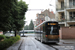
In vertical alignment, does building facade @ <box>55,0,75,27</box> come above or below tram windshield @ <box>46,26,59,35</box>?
above

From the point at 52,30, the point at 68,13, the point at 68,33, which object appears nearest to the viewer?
the point at 52,30

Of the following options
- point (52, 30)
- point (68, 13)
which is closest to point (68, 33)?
point (68, 13)

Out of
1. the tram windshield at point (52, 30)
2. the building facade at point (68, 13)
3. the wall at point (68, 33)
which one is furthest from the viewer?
the building facade at point (68, 13)

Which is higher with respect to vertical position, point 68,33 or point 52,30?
point 52,30

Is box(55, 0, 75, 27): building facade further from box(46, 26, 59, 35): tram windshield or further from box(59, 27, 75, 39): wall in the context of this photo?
box(46, 26, 59, 35): tram windshield

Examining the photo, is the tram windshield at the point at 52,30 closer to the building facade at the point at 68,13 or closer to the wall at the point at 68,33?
the wall at the point at 68,33

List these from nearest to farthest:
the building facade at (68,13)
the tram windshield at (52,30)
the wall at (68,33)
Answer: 1. the tram windshield at (52,30)
2. the wall at (68,33)
3. the building facade at (68,13)

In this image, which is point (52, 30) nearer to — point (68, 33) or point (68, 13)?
point (68, 33)

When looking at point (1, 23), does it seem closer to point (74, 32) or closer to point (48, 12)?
point (74, 32)

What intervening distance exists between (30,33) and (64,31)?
49.2 metres

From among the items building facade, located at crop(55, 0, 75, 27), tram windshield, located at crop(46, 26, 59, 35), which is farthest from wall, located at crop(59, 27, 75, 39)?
tram windshield, located at crop(46, 26, 59, 35)

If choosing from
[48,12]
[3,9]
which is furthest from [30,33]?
[3,9]

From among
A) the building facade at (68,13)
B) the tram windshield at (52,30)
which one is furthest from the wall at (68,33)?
the tram windshield at (52,30)

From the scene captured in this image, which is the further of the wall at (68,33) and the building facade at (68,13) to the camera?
the building facade at (68,13)
